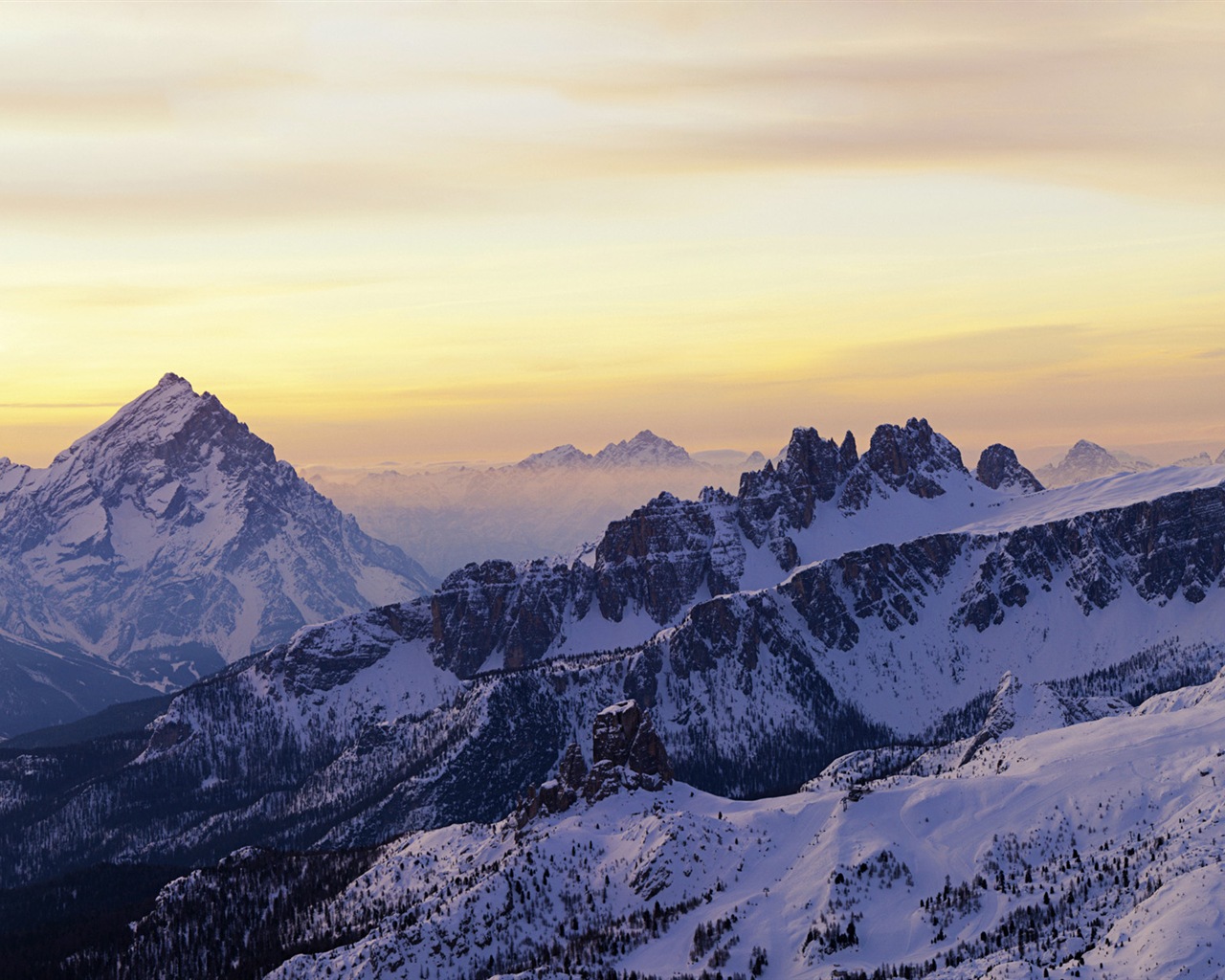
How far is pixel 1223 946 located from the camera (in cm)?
19875

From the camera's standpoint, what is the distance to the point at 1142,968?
196625 millimetres

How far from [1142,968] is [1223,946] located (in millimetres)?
10903
